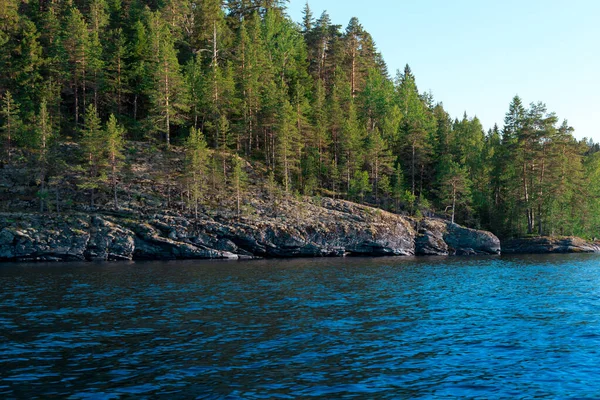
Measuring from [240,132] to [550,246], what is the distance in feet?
184

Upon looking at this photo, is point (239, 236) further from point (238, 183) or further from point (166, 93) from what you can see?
point (166, 93)

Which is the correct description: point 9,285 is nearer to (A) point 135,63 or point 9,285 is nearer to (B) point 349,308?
(B) point 349,308

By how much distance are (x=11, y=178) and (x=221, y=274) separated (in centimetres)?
4276

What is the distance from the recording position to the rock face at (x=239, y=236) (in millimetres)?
54000

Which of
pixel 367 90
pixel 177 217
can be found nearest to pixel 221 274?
pixel 177 217

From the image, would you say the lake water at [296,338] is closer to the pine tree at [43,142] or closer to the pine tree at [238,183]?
the pine tree at [238,183]

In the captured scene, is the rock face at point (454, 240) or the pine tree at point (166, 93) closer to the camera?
the rock face at point (454, 240)

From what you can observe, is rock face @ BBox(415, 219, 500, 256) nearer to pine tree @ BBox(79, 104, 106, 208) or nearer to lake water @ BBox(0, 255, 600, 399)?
lake water @ BBox(0, 255, 600, 399)

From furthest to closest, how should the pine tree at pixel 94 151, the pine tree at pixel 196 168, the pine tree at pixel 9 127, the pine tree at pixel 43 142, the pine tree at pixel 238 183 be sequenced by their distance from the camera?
1. the pine tree at pixel 9 127
2. the pine tree at pixel 238 183
3. the pine tree at pixel 196 168
4. the pine tree at pixel 43 142
5. the pine tree at pixel 94 151

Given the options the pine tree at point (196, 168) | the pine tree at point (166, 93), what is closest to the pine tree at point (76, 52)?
the pine tree at point (166, 93)

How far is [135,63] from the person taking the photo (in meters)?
81.6

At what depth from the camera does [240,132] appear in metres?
77.2

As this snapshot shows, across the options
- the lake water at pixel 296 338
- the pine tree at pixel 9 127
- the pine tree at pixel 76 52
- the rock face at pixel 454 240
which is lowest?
the lake water at pixel 296 338

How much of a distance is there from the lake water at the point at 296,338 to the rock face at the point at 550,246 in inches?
1588
